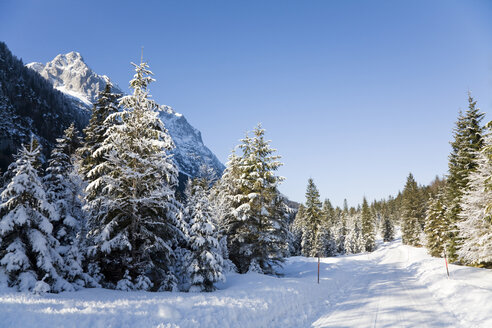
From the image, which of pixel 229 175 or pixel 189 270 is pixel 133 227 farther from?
pixel 229 175

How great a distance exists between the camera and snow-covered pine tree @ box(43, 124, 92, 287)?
545 inches

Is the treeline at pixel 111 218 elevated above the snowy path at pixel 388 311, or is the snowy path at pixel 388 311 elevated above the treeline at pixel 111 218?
the treeline at pixel 111 218

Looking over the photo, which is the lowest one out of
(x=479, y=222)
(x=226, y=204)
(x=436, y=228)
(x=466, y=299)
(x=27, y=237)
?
(x=466, y=299)

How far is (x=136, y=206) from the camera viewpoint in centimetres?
1528

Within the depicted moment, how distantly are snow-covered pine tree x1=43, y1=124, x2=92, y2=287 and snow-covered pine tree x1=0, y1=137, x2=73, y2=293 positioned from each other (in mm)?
963

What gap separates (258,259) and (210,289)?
7826mm

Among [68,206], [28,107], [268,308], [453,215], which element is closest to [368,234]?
[453,215]

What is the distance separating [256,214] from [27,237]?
49.4 ft

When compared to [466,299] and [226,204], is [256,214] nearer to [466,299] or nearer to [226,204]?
[226,204]

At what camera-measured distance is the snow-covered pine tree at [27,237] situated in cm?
1156

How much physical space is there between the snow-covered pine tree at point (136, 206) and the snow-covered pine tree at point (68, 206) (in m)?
0.86

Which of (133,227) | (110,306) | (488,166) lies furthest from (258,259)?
(488,166)

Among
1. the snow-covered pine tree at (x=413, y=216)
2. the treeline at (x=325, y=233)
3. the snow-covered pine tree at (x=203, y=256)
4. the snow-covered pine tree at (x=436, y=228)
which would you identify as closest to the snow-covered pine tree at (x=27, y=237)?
the snow-covered pine tree at (x=203, y=256)

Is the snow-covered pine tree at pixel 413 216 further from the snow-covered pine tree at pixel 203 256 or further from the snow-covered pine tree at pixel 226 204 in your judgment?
the snow-covered pine tree at pixel 203 256
